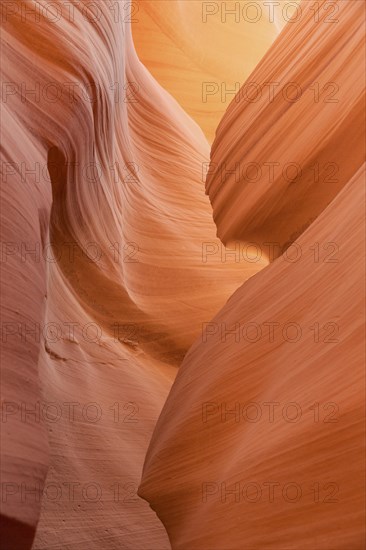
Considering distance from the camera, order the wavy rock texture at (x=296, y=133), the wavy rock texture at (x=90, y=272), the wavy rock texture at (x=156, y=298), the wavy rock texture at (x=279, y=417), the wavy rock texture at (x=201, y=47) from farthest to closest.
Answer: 1. the wavy rock texture at (x=201, y=47)
2. the wavy rock texture at (x=296, y=133)
3. the wavy rock texture at (x=90, y=272)
4. the wavy rock texture at (x=156, y=298)
5. the wavy rock texture at (x=279, y=417)

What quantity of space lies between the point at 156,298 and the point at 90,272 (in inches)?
21.4

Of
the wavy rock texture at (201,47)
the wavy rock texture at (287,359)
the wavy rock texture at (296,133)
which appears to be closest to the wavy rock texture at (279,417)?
the wavy rock texture at (287,359)

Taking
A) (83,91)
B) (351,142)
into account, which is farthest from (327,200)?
(83,91)

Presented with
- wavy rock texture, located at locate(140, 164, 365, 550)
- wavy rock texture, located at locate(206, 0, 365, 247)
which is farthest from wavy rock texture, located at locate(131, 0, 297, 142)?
wavy rock texture, located at locate(140, 164, 365, 550)

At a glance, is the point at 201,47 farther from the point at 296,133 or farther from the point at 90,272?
the point at 296,133

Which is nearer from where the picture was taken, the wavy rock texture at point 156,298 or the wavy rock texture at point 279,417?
the wavy rock texture at point 279,417

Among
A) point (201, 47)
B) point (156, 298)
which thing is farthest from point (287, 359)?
point (201, 47)

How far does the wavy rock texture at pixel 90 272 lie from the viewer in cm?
221

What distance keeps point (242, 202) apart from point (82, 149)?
688 millimetres

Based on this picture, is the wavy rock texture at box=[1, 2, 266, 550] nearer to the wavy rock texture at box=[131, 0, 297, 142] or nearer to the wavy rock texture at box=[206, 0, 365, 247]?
the wavy rock texture at box=[206, 0, 365, 247]

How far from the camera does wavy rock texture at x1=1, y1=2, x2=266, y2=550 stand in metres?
2.21

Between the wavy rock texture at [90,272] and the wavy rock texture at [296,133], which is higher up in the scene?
the wavy rock texture at [296,133]

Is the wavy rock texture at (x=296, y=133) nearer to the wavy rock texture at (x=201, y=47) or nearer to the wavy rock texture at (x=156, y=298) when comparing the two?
the wavy rock texture at (x=156, y=298)

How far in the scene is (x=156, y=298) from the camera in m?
3.93
